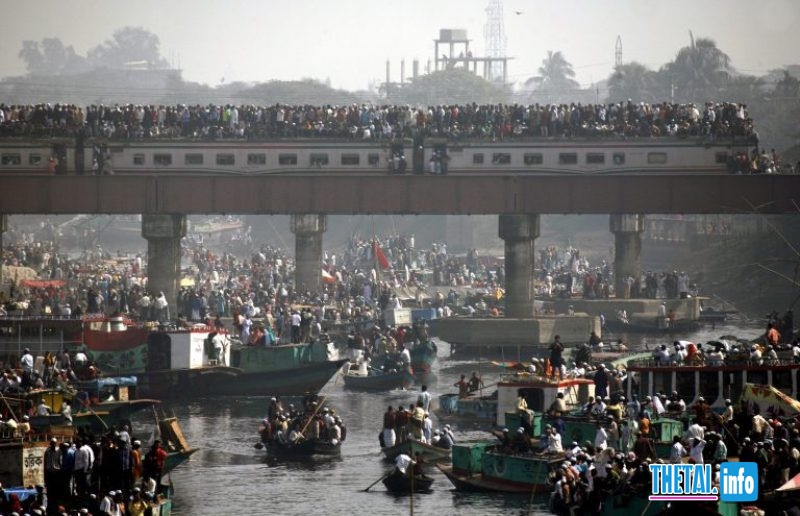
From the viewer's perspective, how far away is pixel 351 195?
90.4 metres

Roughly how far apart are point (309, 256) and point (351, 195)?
7430mm

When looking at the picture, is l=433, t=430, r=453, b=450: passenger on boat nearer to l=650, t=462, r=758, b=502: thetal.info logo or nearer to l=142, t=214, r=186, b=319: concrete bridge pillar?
l=650, t=462, r=758, b=502: thetal.info logo

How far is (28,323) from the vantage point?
70000 millimetres

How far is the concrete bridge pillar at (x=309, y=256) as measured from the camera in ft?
315

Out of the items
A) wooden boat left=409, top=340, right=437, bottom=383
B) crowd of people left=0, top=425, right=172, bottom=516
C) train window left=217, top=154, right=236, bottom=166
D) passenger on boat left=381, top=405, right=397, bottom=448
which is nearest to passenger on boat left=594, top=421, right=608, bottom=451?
passenger on boat left=381, top=405, right=397, bottom=448

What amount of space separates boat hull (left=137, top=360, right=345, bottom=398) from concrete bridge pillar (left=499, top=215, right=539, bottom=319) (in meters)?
19.8

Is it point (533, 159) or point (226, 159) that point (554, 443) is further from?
point (226, 159)

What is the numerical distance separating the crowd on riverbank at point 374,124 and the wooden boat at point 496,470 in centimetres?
3766

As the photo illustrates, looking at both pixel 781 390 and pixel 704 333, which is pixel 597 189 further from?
pixel 781 390

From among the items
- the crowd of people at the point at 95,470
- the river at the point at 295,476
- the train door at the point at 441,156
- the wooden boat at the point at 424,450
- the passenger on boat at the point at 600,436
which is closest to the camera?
the crowd of people at the point at 95,470

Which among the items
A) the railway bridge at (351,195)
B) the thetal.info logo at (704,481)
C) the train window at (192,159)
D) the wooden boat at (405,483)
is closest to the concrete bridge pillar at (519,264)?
the railway bridge at (351,195)

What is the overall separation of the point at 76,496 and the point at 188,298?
40160 mm

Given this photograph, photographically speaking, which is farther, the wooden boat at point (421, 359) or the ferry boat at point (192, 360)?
the wooden boat at point (421, 359)

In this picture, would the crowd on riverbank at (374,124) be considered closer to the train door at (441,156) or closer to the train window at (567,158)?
the train door at (441,156)
